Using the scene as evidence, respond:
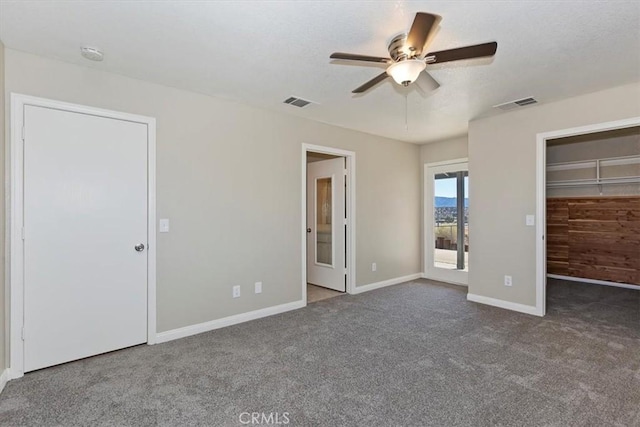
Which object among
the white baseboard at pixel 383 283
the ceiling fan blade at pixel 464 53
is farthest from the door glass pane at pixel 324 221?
the ceiling fan blade at pixel 464 53

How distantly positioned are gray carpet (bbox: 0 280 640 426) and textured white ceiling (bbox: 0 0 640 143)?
2.37m

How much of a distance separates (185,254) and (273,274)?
110cm

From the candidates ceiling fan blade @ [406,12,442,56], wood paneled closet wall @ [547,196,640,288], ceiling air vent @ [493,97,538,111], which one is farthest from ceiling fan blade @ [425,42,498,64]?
wood paneled closet wall @ [547,196,640,288]

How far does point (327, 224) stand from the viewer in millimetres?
5203

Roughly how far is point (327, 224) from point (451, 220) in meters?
2.19

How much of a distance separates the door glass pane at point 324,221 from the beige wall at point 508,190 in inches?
80.4

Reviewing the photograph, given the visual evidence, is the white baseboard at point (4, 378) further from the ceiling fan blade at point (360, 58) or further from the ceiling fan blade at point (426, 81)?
the ceiling fan blade at point (426, 81)

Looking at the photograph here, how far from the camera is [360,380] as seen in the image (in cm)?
241

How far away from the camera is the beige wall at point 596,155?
509cm

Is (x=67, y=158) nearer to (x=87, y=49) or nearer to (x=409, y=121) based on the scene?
(x=87, y=49)

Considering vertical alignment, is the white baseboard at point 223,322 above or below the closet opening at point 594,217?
below

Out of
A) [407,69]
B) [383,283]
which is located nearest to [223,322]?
[383,283]

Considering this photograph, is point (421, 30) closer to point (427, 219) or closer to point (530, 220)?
point (530, 220)

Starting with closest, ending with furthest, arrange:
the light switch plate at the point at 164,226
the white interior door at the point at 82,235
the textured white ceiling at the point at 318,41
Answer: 1. the textured white ceiling at the point at 318,41
2. the white interior door at the point at 82,235
3. the light switch plate at the point at 164,226
